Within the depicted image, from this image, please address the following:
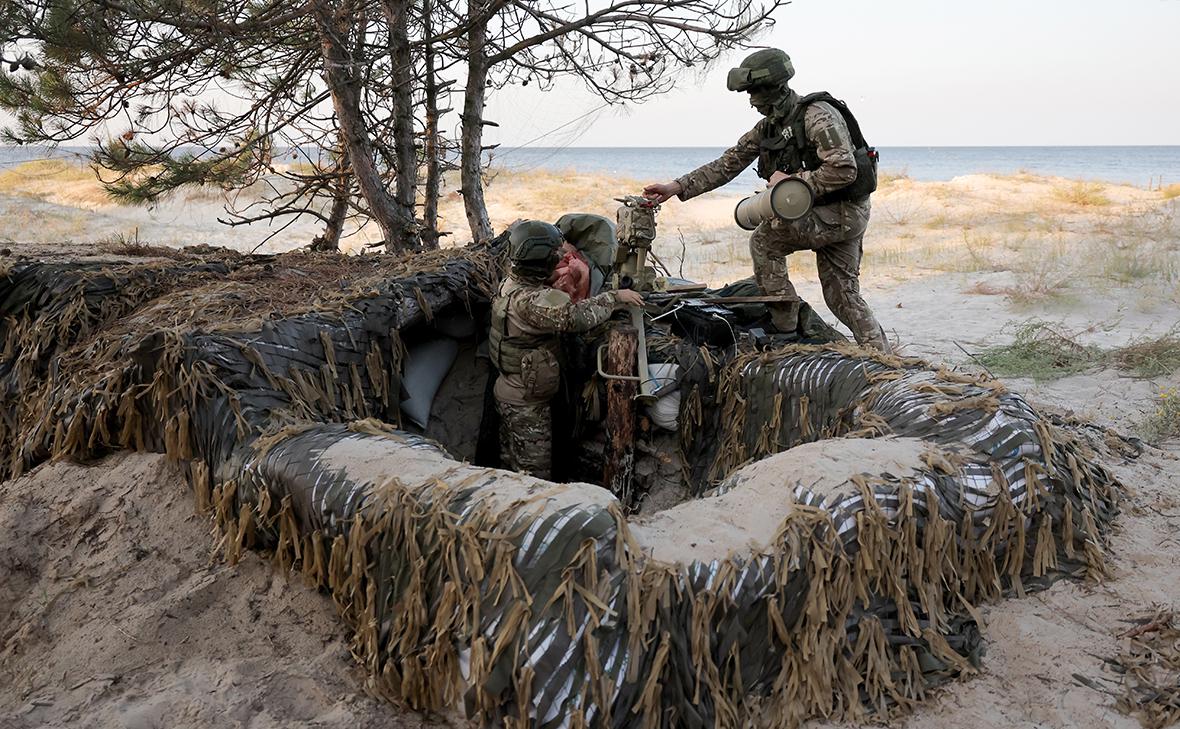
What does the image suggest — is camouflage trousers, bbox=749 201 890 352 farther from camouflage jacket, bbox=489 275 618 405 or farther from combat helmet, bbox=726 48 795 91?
camouflage jacket, bbox=489 275 618 405

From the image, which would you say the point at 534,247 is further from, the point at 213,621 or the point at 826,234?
the point at 213,621

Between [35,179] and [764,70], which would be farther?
[35,179]

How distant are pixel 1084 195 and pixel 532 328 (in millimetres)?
18955

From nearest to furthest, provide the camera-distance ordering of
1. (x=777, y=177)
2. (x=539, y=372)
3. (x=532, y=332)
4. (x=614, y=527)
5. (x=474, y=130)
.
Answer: (x=614, y=527) → (x=532, y=332) → (x=539, y=372) → (x=777, y=177) → (x=474, y=130)

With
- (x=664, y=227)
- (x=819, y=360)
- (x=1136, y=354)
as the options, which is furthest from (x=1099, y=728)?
(x=664, y=227)

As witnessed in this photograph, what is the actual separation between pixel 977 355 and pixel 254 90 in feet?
18.6

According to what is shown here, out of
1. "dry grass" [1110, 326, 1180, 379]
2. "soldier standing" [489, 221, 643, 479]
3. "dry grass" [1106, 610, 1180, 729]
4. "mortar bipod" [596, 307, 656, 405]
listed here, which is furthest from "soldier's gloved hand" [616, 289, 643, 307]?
"dry grass" [1110, 326, 1180, 379]

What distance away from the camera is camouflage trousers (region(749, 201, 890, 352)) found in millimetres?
4707

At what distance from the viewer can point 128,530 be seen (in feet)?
10.2

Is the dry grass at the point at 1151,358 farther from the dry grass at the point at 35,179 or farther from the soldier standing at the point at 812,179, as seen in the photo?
the dry grass at the point at 35,179

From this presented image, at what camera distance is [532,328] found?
4336 millimetres

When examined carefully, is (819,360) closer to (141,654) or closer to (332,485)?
(332,485)

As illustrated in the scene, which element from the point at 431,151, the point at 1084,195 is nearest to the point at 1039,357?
the point at 431,151

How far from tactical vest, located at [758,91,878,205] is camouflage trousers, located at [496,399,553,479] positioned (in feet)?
6.10
